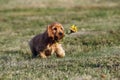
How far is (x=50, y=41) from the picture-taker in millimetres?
14211

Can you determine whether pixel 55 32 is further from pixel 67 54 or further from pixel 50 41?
pixel 67 54

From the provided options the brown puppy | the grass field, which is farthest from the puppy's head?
the grass field

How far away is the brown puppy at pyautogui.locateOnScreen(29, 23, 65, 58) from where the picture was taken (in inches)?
543

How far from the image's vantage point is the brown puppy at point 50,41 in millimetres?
13805

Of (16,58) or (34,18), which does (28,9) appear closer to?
(34,18)

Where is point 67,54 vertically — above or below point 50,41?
below

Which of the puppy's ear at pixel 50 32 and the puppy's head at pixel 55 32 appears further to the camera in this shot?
the puppy's ear at pixel 50 32

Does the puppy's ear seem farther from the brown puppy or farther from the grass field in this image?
the grass field

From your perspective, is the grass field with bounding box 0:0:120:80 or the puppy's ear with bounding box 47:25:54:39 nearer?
the grass field with bounding box 0:0:120:80

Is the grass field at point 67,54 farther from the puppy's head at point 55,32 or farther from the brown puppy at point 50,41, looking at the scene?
the puppy's head at point 55,32

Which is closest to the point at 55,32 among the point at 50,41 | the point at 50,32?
the point at 50,32

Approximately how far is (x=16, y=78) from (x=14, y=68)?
173cm

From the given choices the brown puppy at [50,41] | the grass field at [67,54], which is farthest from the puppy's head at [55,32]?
the grass field at [67,54]

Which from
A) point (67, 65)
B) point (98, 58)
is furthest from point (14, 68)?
point (98, 58)
